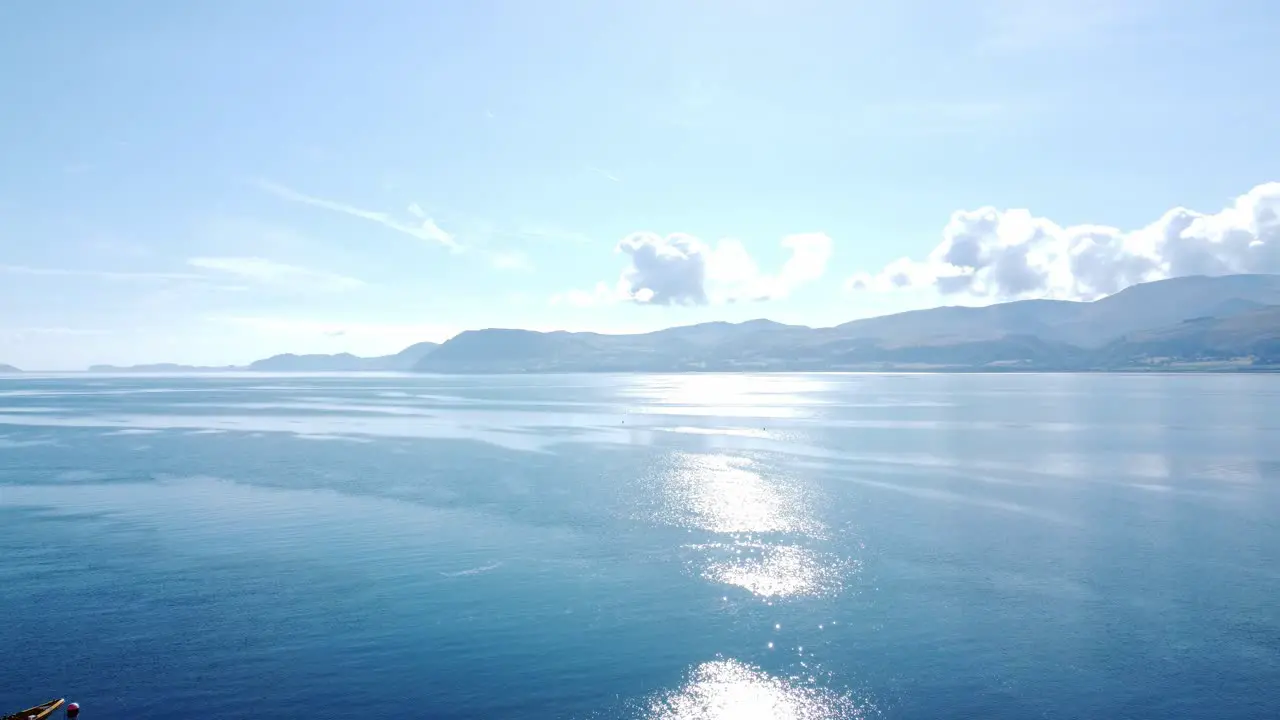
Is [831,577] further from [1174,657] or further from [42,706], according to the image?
[42,706]

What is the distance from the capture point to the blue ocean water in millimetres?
22031

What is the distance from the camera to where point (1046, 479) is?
5750cm

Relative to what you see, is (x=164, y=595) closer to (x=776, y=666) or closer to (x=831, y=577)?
(x=776, y=666)

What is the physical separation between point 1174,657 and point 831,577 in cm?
1192

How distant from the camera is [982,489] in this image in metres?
53.3

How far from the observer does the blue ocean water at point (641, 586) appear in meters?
22.0

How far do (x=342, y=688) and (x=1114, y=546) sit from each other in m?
34.8

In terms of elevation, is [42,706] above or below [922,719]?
above

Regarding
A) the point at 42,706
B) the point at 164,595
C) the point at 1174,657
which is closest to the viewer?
the point at 42,706

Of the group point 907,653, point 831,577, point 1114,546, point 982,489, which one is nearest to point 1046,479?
point 982,489

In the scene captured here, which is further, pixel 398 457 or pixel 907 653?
pixel 398 457

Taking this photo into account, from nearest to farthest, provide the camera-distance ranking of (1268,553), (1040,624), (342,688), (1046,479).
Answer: (342,688), (1040,624), (1268,553), (1046,479)

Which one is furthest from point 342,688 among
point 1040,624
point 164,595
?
point 1040,624

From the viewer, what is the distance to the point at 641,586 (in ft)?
102
